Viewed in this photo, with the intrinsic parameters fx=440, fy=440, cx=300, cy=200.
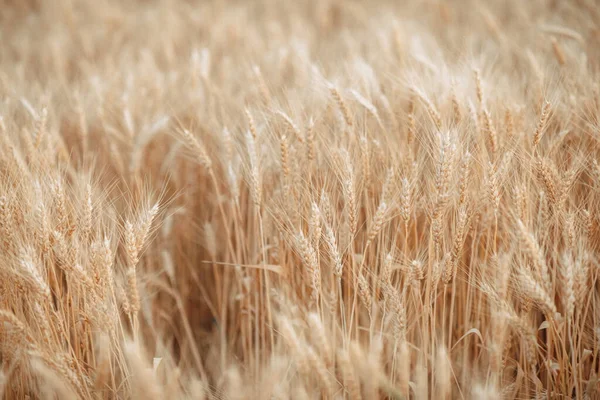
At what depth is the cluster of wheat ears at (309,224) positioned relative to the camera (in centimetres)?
123

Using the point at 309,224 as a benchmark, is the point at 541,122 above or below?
above

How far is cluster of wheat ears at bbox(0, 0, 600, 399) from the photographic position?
1.23m

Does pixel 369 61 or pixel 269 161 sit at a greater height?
pixel 369 61

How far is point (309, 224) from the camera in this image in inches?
52.4

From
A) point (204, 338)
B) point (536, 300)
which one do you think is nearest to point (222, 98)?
point (204, 338)

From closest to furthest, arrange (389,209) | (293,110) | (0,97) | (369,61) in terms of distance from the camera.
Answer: (389,209), (293,110), (0,97), (369,61)

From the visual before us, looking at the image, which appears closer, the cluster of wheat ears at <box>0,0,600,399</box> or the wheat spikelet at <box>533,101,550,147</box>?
the cluster of wheat ears at <box>0,0,600,399</box>

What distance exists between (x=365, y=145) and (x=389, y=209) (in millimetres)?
261

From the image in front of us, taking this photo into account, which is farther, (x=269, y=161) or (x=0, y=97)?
(x=0, y=97)

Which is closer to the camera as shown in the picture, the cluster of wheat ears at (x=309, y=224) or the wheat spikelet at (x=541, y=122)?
the cluster of wheat ears at (x=309, y=224)

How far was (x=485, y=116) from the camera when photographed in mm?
1555

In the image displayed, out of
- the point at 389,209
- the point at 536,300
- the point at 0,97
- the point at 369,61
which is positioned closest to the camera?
the point at 536,300

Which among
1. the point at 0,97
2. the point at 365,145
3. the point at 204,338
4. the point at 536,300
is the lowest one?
the point at 204,338

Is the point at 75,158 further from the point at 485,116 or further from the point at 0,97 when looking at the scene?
Answer: the point at 485,116
